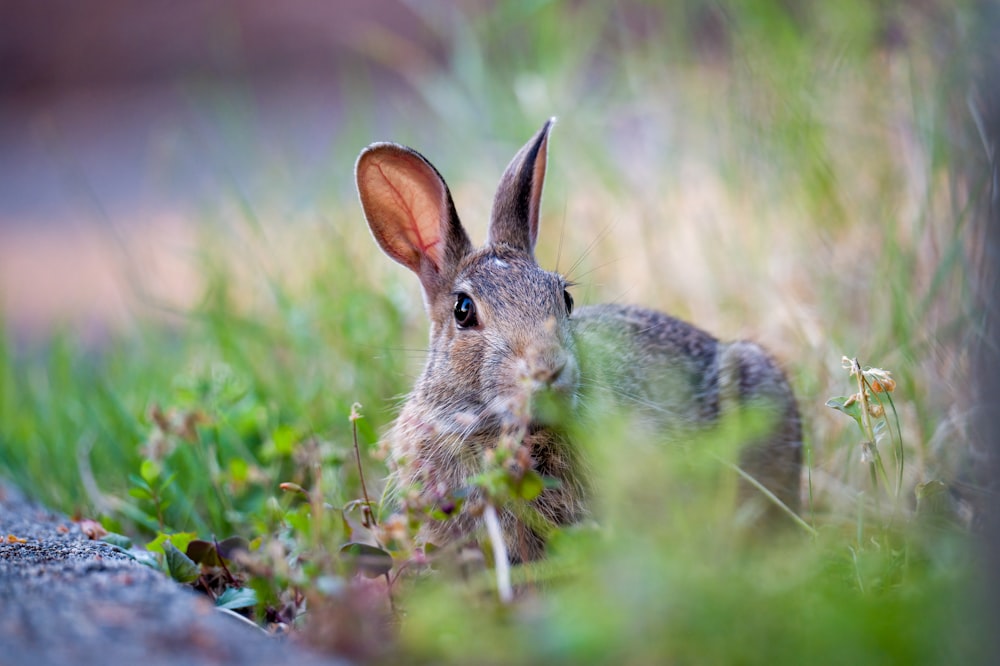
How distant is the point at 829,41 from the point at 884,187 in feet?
2.88

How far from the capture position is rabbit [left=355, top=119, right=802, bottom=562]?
3.14 m

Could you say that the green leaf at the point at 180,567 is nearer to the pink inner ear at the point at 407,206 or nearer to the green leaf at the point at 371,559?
the green leaf at the point at 371,559

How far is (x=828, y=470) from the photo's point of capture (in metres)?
3.96

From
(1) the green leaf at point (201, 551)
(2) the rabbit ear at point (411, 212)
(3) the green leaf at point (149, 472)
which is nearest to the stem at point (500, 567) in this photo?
(1) the green leaf at point (201, 551)

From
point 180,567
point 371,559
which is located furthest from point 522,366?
point 180,567

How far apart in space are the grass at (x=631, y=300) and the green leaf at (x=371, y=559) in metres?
0.03

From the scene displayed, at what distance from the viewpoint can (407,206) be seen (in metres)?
3.92

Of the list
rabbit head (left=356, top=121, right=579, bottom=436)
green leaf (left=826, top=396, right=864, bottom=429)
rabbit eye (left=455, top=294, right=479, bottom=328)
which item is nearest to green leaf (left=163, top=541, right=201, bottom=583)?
rabbit head (left=356, top=121, right=579, bottom=436)

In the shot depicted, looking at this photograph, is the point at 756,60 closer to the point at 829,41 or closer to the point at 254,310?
the point at 829,41

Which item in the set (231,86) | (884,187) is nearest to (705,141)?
(884,187)

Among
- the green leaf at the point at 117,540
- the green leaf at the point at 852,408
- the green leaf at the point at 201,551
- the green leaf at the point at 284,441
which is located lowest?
the green leaf at the point at 201,551

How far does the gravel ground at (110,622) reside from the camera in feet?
6.62

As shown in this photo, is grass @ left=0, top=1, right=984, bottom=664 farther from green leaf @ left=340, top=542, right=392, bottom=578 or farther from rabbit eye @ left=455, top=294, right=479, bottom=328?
Result: rabbit eye @ left=455, top=294, right=479, bottom=328

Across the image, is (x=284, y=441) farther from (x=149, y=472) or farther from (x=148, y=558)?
(x=148, y=558)
